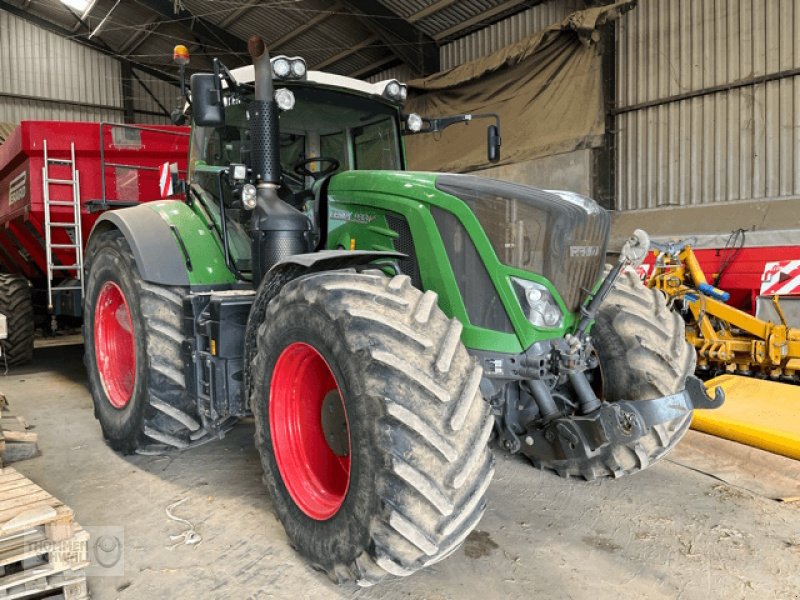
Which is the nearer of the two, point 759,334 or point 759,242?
point 759,334

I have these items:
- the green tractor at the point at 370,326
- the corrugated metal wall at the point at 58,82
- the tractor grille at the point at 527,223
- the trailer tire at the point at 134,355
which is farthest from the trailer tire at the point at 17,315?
the corrugated metal wall at the point at 58,82

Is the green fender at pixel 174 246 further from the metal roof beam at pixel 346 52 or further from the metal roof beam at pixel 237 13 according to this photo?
the metal roof beam at pixel 237 13

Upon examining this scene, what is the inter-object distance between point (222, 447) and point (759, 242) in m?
5.90

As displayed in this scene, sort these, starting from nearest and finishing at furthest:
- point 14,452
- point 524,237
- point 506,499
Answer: point 524,237 → point 506,499 → point 14,452

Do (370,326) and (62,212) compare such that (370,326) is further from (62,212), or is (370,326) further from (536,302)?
(62,212)

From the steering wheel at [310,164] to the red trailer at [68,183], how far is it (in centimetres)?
259

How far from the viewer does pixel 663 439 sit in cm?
300

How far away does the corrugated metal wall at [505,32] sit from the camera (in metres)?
9.54

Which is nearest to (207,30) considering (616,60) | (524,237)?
(616,60)

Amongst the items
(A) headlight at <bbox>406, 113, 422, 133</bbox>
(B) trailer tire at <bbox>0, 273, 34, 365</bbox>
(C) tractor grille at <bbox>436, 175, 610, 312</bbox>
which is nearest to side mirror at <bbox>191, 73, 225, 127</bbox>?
(C) tractor grille at <bbox>436, 175, 610, 312</bbox>

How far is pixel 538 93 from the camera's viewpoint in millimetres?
9055

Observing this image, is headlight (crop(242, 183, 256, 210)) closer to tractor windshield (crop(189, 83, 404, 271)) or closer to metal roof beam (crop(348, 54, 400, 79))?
tractor windshield (crop(189, 83, 404, 271))

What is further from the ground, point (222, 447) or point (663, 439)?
point (663, 439)

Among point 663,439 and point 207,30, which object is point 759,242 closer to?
point 663,439
